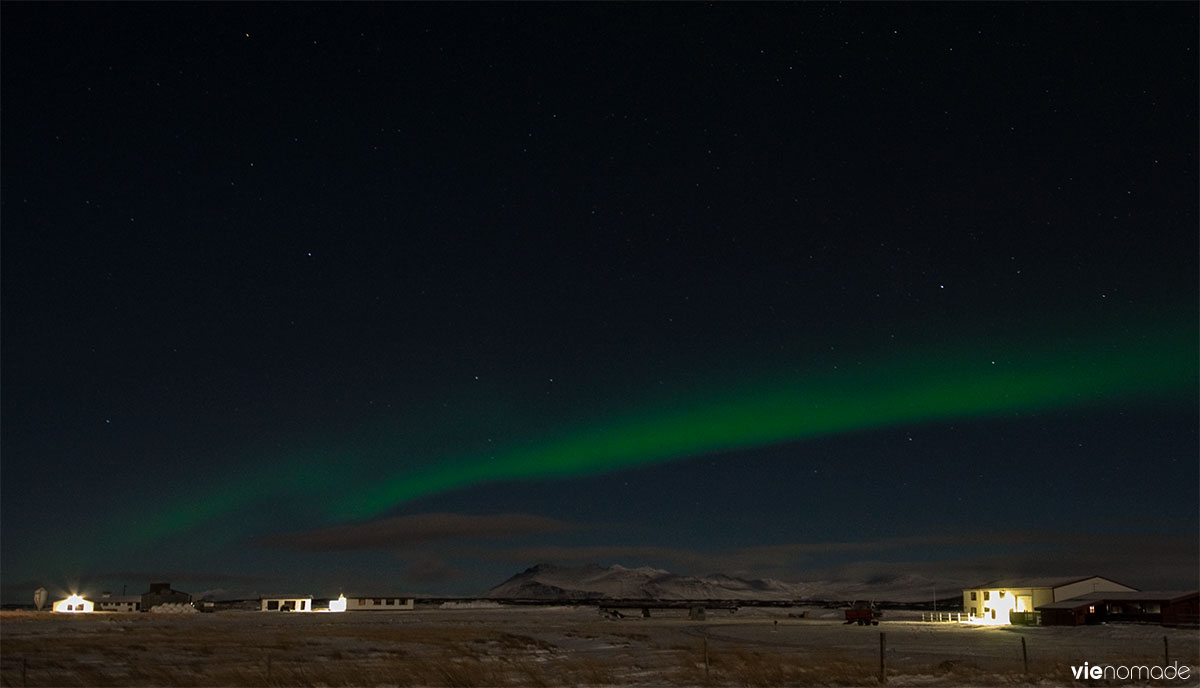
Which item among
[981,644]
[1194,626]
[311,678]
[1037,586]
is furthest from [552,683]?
[1037,586]

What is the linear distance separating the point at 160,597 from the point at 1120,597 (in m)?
138

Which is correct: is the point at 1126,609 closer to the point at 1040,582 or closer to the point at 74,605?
the point at 1040,582

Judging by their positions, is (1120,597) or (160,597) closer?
(1120,597)

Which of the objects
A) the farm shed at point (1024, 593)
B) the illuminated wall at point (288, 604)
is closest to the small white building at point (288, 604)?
the illuminated wall at point (288, 604)

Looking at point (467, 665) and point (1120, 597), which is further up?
point (1120, 597)

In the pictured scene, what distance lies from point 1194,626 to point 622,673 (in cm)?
5785

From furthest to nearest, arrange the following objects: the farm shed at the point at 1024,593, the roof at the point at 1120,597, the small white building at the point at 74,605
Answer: the small white building at the point at 74,605 < the farm shed at the point at 1024,593 < the roof at the point at 1120,597

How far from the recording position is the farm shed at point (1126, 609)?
2889 inches

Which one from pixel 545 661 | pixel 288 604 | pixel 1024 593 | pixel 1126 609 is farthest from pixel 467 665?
pixel 288 604

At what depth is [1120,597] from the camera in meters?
78.2

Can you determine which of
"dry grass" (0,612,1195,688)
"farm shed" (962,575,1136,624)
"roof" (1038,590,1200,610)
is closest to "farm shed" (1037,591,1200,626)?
"roof" (1038,590,1200,610)

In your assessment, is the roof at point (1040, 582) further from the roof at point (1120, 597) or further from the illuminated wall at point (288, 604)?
the illuminated wall at point (288, 604)

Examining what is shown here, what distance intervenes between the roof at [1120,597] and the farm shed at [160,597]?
12537cm

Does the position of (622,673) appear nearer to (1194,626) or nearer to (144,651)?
(144,651)
